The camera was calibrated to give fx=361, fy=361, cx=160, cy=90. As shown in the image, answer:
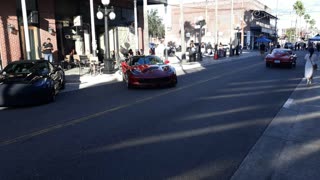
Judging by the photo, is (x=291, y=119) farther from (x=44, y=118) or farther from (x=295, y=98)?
(x=44, y=118)

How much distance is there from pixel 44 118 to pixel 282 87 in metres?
9.21

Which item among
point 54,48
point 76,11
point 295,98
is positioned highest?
point 76,11

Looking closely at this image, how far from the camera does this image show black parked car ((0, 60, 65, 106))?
10.5m

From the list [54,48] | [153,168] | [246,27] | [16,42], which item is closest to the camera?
[153,168]

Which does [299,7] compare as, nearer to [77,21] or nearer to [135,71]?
[77,21]

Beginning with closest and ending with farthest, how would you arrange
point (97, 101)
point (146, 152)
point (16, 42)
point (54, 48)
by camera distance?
point (146, 152) < point (97, 101) < point (16, 42) < point (54, 48)

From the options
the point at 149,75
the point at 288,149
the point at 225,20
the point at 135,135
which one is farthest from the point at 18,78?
the point at 225,20

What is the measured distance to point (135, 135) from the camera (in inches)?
274

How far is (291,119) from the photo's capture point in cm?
838

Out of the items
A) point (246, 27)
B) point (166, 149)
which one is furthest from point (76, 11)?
point (246, 27)

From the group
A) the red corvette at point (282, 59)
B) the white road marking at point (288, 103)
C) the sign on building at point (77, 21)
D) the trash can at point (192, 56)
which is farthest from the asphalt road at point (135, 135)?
the trash can at point (192, 56)

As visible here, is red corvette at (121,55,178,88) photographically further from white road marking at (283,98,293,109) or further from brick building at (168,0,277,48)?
brick building at (168,0,277,48)

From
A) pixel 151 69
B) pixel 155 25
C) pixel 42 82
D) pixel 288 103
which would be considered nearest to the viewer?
pixel 288 103

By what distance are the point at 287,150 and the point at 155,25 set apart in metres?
80.7
